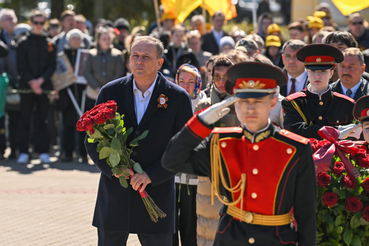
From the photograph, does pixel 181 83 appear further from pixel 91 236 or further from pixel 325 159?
pixel 325 159

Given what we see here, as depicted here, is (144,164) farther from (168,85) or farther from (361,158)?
(361,158)

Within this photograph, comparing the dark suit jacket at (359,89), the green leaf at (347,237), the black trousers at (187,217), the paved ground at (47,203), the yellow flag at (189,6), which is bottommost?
the paved ground at (47,203)

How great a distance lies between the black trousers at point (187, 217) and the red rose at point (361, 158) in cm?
195

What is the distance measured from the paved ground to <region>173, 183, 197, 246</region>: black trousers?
0.84 m

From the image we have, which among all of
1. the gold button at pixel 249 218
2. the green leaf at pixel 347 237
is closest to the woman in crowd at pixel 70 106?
the green leaf at pixel 347 237

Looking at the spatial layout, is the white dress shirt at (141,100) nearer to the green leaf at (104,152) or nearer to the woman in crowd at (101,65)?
the green leaf at (104,152)

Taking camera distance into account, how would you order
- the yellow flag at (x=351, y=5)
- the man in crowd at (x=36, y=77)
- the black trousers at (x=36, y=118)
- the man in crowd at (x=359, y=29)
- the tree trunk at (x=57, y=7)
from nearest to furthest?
the yellow flag at (x=351, y=5), the man in crowd at (x=359, y=29), the man in crowd at (x=36, y=77), the black trousers at (x=36, y=118), the tree trunk at (x=57, y=7)

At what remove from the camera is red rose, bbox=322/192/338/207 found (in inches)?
171

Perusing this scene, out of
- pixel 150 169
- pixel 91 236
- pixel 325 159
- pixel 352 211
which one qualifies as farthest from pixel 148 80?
pixel 91 236

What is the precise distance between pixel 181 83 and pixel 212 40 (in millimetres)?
6767

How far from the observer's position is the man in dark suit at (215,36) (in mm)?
13219

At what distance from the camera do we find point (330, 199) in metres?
4.36

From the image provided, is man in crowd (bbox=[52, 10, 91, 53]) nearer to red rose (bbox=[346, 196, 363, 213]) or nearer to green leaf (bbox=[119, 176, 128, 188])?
green leaf (bbox=[119, 176, 128, 188])

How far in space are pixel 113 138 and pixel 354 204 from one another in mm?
1832
